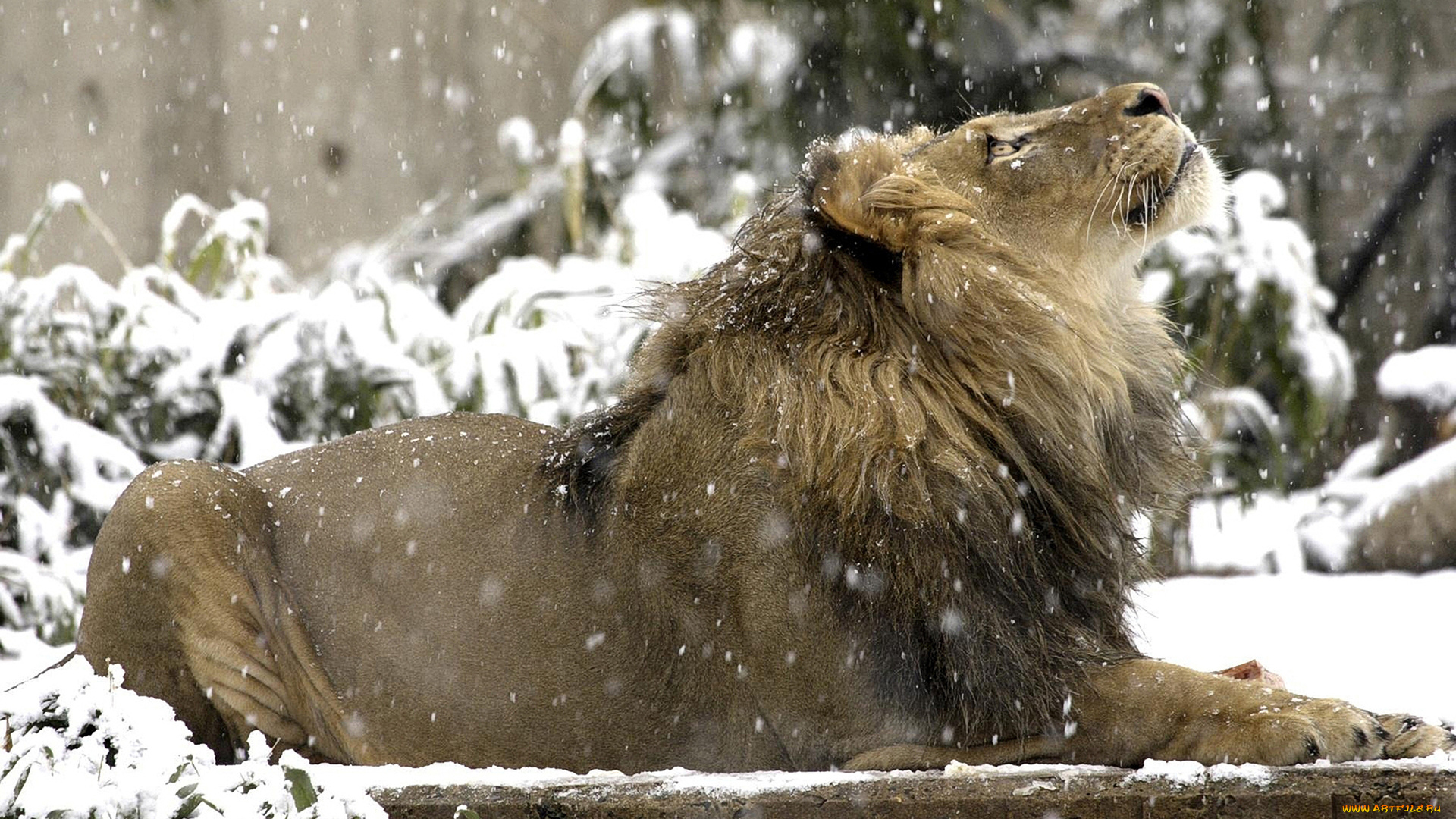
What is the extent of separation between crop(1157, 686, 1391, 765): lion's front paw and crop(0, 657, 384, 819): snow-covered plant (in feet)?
3.50

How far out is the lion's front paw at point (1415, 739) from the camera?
1.96 m

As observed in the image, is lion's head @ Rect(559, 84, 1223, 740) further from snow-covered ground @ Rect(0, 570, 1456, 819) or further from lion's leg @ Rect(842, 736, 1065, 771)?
snow-covered ground @ Rect(0, 570, 1456, 819)

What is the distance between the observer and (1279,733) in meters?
1.97

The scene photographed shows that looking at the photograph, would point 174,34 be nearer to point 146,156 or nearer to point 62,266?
point 146,156

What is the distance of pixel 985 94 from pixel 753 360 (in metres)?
5.24

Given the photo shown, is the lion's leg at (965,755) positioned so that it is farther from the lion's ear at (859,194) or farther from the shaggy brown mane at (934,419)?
the lion's ear at (859,194)

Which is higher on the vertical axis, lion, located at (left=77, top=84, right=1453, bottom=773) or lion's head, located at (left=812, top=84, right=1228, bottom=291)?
lion's head, located at (left=812, top=84, right=1228, bottom=291)

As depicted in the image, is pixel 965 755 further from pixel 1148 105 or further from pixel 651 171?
pixel 651 171

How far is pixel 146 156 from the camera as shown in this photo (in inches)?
313

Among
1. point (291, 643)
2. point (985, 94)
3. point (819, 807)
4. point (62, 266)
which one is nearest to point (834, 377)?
point (819, 807)

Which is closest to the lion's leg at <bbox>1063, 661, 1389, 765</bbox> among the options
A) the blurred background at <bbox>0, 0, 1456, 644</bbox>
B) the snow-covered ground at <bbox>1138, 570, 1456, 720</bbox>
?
the snow-covered ground at <bbox>1138, 570, 1456, 720</bbox>

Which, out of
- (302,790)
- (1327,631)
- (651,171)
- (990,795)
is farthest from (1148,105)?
(651,171)

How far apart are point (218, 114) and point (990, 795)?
23.3 ft

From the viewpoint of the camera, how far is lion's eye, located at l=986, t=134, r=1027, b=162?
9.00 ft
